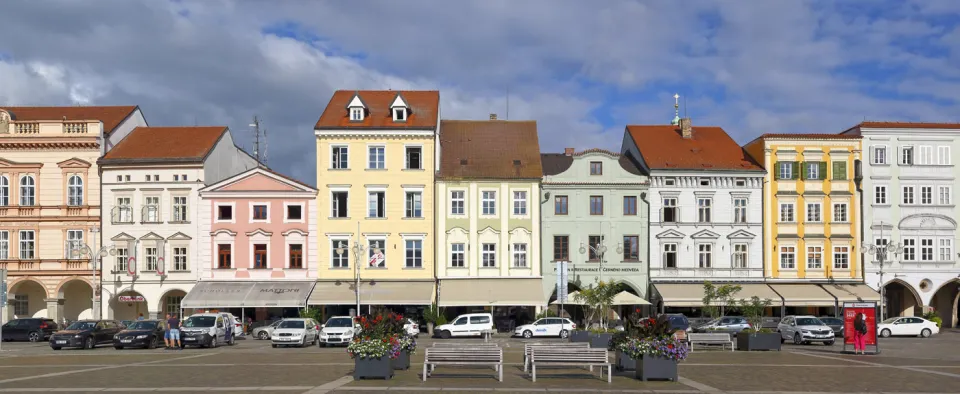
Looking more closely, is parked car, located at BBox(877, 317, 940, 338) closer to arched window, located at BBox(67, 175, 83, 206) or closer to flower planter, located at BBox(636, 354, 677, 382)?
flower planter, located at BBox(636, 354, 677, 382)

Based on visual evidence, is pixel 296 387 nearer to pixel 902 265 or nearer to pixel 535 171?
pixel 535 171

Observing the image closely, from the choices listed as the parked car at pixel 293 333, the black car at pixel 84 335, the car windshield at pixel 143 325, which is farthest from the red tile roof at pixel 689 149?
the black car at pixel 84 335

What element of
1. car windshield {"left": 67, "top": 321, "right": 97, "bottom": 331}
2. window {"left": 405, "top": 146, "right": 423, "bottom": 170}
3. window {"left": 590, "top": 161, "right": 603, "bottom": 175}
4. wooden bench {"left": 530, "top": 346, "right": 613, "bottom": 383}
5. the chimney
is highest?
the chimney

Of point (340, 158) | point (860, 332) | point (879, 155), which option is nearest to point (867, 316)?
point (860, 332)

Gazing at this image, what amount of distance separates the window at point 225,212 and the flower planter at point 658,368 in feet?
132

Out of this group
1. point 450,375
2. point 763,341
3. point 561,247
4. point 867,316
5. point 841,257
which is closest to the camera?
point 450,375

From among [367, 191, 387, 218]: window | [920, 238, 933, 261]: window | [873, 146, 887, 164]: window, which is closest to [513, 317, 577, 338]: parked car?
[367, 191, 387, 218]: window

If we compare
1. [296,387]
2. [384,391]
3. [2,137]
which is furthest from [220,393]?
[2,137]

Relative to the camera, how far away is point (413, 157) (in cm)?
5944

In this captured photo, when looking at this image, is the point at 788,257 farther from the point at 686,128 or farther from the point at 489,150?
the point at 489,150

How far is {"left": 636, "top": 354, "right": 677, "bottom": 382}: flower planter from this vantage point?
23.8 meters

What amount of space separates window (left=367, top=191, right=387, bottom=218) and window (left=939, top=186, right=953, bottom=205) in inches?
1422

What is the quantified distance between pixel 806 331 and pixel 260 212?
32832 mm

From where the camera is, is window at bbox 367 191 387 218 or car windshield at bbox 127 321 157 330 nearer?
car windshield at bbox 127 321 157 330
